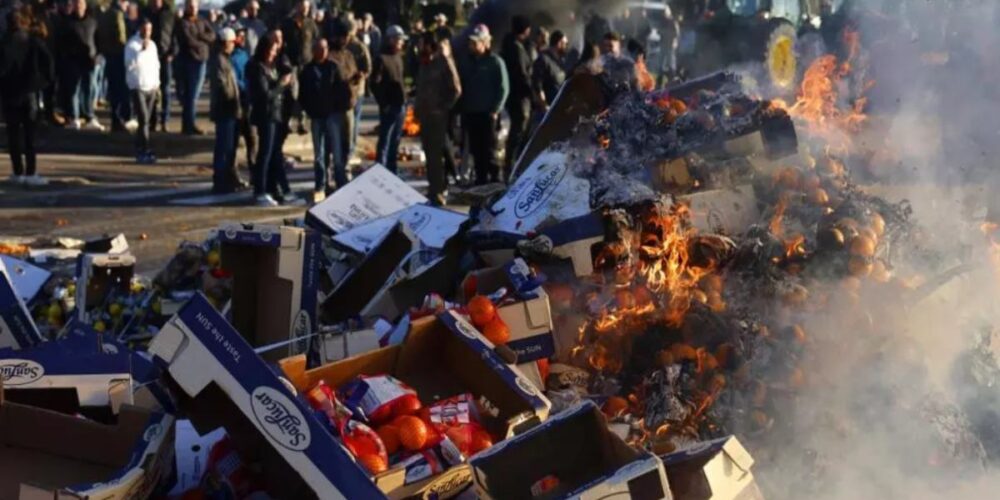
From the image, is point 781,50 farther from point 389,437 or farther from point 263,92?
point 389,437

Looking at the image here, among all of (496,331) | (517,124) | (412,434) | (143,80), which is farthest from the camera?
(143,80)

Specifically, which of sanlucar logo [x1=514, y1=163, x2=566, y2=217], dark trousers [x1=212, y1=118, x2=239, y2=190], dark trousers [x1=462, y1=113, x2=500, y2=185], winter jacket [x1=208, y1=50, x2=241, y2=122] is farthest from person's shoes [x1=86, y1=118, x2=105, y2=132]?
sanlucar logo [x1=514, y1=163, x2=566, y2=217]

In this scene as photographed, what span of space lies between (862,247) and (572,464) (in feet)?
8.20

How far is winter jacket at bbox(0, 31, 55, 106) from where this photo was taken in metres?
12.4

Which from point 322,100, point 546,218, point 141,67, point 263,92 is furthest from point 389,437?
point 141,67

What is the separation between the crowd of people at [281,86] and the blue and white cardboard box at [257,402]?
23.3ft

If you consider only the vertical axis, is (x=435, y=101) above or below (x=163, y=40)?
below

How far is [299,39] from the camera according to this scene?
15914mm

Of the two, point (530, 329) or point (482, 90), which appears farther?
point (482, 90)

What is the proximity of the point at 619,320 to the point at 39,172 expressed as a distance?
32.2 ft

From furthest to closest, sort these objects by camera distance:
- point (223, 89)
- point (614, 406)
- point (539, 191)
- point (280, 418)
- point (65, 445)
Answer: point (223, 89)
point (539, 191)
point (614, 406)
point (65, 445)
point (280, 418)

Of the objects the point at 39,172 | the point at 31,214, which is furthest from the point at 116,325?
the point at 39,172

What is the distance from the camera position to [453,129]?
15.1m

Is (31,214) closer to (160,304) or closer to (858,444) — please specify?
(160,304)
